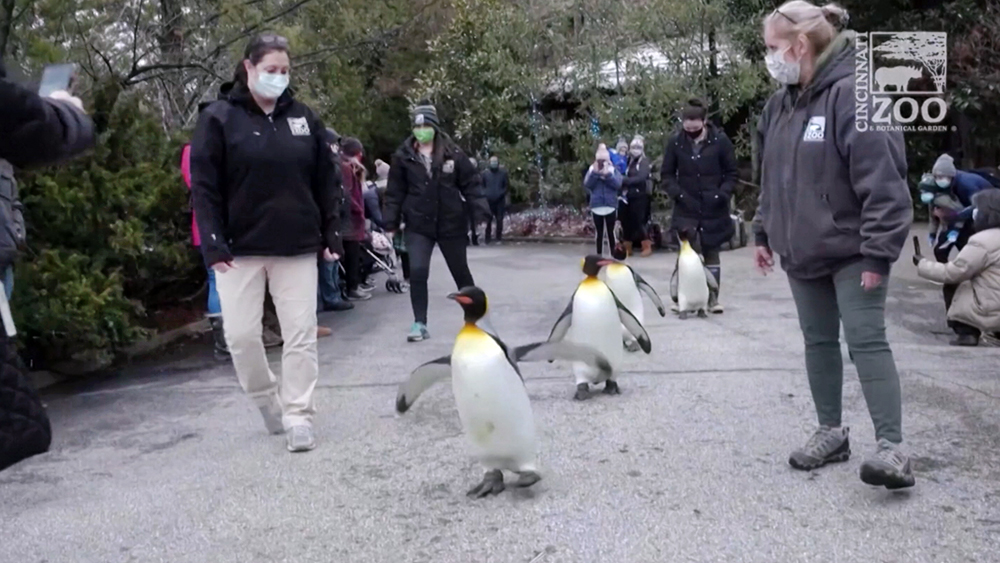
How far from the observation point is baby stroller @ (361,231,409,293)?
1313 centimetres

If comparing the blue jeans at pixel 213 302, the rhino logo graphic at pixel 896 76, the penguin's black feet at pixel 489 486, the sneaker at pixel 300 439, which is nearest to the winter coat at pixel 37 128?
the penguin's black feet at pixel 489 486

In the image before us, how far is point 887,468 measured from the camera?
4176 mm

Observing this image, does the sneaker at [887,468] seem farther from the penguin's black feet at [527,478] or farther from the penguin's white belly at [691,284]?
the penguin's white belly at [691,284]

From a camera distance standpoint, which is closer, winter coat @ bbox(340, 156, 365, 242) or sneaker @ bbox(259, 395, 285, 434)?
sneaker @ bbox(259, 395, 285, 434)

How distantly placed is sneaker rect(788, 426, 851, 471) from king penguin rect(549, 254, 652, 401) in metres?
1.36

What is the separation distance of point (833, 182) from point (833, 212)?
121mm

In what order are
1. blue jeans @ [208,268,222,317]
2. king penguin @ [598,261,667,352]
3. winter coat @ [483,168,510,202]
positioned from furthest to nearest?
1. winter coat @ [483,168,510,202]
2. blue jeans @ [208,268,222,317]
3. king penguin @ [598,261,667,352]

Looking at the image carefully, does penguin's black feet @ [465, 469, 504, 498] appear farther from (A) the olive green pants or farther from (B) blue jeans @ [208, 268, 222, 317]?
(B) blue jeans @ [208, 268, 222, 317]

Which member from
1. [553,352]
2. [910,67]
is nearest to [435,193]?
[553,352]

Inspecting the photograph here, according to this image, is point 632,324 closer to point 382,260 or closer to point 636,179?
point 382,260

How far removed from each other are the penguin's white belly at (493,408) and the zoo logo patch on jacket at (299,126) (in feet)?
5.52

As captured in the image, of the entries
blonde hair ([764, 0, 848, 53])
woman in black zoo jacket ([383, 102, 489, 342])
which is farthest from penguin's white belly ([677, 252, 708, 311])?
blonde hair ([764, 0, 848, 53])

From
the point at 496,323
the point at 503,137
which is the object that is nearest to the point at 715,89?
the point at 503,137

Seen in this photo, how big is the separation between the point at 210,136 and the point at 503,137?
18.7 metres
